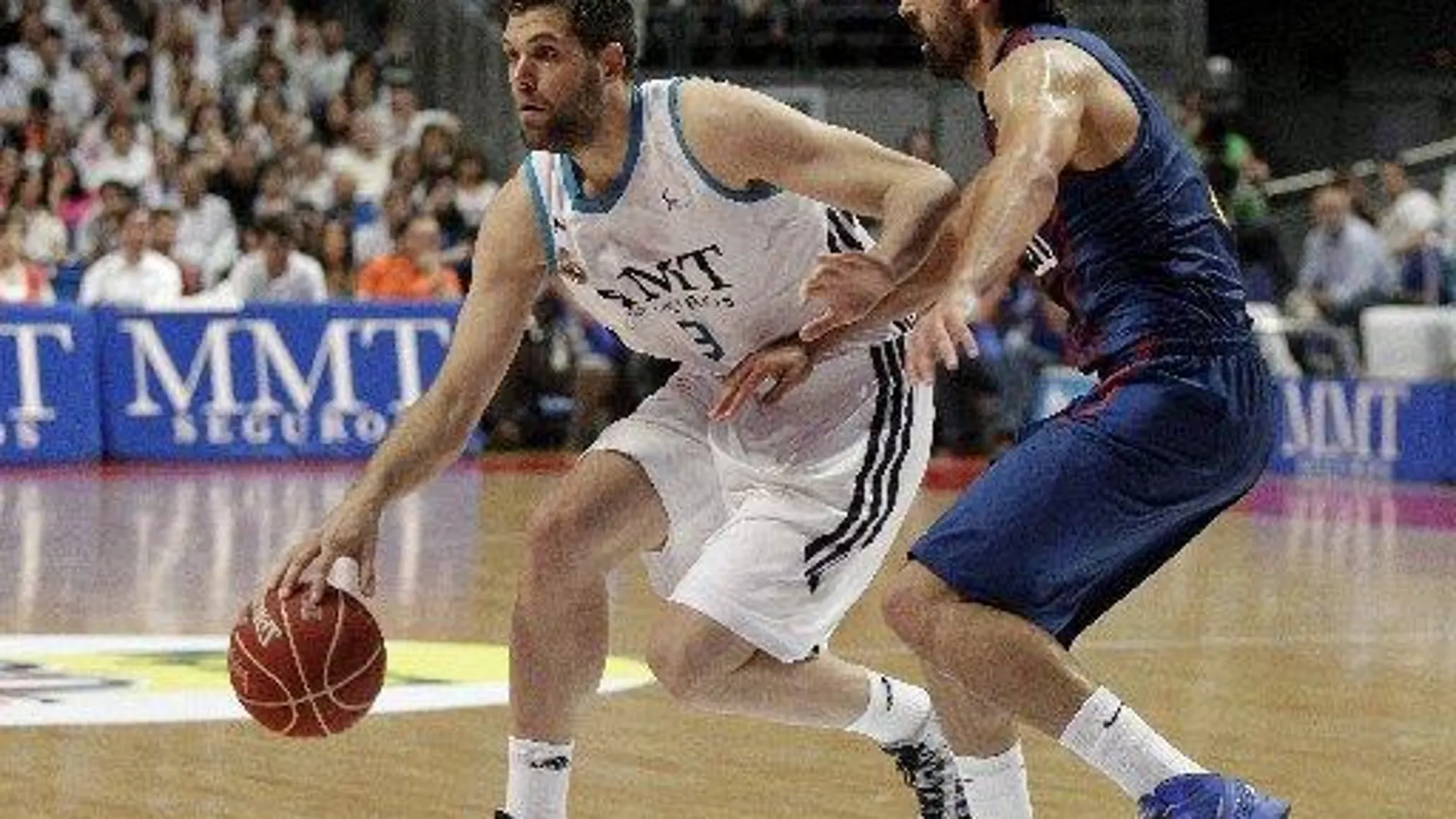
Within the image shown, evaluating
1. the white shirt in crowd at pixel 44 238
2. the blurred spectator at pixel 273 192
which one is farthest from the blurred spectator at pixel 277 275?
the white shirt in crowd at pixel 44 238

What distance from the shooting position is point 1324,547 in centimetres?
1282

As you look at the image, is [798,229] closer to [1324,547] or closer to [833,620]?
[833,620]

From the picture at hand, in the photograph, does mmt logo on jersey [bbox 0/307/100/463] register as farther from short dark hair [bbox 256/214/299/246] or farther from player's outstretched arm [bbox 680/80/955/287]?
player's outstretched arm [bbox 680/80/955/287]

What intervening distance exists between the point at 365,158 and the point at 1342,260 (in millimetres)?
5873

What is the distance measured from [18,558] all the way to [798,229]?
6.76 meters

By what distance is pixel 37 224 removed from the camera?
18.0 m

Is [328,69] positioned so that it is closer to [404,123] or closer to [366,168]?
[404,123]

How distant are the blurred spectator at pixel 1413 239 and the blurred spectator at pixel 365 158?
5756 mm

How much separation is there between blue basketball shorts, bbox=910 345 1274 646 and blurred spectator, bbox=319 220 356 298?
41.0 ft

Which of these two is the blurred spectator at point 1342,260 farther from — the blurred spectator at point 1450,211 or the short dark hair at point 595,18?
the short dark hair at point 595,18

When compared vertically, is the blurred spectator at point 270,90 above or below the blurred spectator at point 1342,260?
above

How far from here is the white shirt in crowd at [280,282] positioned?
671 inches

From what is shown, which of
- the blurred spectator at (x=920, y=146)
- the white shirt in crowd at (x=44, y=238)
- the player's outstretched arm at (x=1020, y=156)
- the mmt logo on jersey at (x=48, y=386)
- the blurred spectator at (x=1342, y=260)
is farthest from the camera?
the blurred spectator at (x=920, y=146)

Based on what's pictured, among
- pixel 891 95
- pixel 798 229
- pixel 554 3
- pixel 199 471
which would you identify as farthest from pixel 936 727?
pixel 891 95
